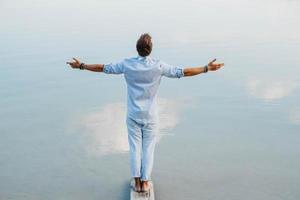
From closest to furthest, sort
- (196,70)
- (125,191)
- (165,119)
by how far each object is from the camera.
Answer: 1. (196,70)
2. (125,191)
3. (165,119)

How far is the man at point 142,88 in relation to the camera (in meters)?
4.84

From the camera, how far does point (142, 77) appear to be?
487 cm

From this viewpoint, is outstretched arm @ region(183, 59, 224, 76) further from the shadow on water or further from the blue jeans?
the shadow on water

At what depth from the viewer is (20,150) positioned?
6.94 meters

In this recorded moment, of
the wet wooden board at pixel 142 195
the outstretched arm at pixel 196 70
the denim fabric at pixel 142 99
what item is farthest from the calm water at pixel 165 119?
the outstretched arm at pixel 196 70

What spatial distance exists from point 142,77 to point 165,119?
3319 millimetres

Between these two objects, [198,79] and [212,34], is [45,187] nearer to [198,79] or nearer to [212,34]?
[198,79]

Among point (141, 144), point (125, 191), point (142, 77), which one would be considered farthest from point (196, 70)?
point (125, 191)

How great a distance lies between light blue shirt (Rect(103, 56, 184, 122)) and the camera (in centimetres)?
484

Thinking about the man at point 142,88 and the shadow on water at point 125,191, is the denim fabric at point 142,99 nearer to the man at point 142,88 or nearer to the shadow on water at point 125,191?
the man at point 142,88

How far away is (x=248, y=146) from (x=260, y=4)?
75.4 feet

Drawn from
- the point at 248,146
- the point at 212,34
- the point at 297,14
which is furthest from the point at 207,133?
the point at 297,14

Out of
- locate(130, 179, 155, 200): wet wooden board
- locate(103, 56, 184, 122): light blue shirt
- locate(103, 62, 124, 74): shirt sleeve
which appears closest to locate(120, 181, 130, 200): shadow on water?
locate(130, 179, 155, 200): wet wooden board

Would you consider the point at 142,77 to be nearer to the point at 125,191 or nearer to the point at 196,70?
the point at 196,70
